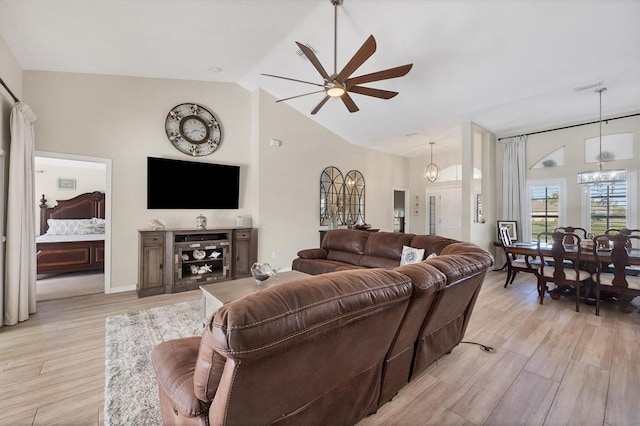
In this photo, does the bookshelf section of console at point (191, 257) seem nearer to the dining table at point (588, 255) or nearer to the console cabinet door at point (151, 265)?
the console cabinet door at point (151, 265)

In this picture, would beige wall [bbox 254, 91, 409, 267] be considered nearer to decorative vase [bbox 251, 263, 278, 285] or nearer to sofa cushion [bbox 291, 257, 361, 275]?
sofa cushion [bbox 291, 257, 361, 275]

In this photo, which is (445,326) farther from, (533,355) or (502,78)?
(502,78)

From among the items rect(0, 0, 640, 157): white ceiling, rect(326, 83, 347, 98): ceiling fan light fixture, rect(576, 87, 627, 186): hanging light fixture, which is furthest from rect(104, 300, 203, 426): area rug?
rect(576, 87, 627, 186): hanging light fixture

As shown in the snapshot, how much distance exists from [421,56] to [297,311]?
415 centimetres

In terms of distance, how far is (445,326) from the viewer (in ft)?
7.02

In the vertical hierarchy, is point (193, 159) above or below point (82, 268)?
above

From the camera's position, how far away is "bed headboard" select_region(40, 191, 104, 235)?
611 cm

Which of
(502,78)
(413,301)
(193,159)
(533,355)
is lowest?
(533,355)

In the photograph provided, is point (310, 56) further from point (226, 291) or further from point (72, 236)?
point (72, 236)

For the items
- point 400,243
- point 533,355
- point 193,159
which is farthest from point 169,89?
point 533,355

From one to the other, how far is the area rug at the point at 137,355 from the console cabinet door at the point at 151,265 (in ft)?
2.44

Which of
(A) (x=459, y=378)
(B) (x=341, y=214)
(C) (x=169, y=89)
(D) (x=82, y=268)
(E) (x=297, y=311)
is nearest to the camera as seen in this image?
(E) (x=297, y=311)

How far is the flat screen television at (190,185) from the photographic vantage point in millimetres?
4488

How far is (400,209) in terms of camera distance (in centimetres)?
880
